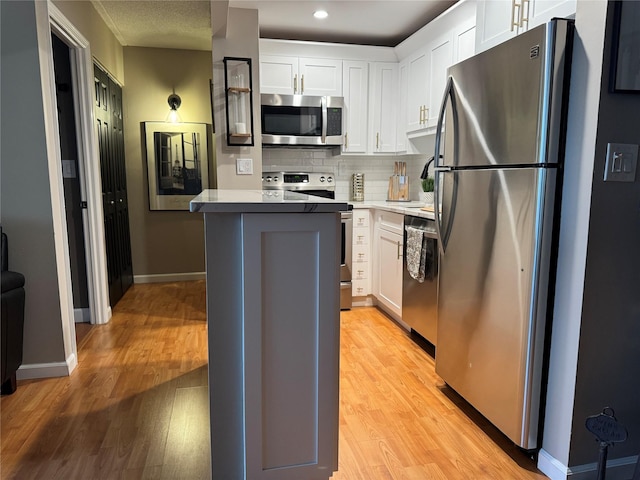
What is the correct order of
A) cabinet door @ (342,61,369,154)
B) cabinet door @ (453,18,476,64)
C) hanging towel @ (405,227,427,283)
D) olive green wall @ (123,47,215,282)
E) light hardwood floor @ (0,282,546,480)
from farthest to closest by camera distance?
olive green wall @ (123,47,215,282), cabinet door @ (342,61,369,154), cabinet door @ (453,18,476,64), hanging towel @ (405,227,427,283), light hardwood floor @ (0,282,546,480)

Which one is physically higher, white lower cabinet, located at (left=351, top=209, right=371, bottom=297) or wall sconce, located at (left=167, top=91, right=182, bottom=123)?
wall sconce, located at (left=167, top=91, right=182, bottom=123)

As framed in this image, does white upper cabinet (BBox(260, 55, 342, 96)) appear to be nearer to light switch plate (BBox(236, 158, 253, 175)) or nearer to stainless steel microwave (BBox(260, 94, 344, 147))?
stainless steel microwave (BBox(260, 94, 344, 147))

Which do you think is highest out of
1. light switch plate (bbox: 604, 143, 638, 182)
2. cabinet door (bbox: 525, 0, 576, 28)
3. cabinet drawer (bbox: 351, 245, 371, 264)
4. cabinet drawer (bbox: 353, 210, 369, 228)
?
cabinet door (bbox: 525, 0, 576, 28)

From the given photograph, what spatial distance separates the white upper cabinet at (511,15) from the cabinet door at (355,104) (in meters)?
1.72

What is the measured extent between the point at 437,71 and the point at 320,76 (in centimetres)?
104

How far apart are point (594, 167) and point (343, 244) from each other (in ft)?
7.61

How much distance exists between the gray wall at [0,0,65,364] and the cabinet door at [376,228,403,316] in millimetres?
2238

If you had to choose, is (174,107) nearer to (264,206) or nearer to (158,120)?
(158,120)

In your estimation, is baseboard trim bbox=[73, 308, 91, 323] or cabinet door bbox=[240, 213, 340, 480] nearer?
cabinet door bbox=[240, 213, 340, 480]

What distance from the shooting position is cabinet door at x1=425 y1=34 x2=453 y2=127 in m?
3.12

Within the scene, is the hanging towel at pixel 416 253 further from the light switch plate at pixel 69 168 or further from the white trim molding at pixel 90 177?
the light switch plate at pixel 69 168

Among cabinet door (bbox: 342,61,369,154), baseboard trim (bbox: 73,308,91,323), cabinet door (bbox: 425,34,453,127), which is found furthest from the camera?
cabinet door (bbox: 342,61,369,154)

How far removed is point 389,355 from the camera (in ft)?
9.10

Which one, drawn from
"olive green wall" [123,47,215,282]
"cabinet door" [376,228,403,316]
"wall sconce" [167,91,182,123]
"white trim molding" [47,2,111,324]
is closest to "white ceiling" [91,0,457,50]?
"olive green wall" [123,47,215,282]
